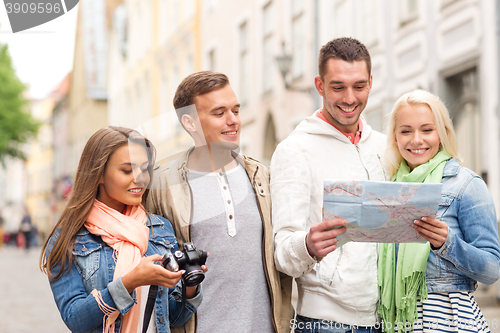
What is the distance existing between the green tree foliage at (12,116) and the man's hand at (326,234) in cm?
2744

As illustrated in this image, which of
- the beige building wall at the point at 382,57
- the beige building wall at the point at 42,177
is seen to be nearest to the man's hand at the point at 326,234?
the beige building wall at the point at 382,57

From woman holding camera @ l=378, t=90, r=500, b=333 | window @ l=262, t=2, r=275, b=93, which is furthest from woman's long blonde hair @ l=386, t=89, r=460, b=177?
window @ l=262, t=2, r=275, b=93

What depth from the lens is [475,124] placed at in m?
8.79

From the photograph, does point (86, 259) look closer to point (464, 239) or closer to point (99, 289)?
point (99, 289)

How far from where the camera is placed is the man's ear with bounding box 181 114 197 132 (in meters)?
2.53

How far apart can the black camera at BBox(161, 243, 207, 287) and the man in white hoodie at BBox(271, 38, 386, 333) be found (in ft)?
1.36

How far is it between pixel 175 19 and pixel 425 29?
1211cm

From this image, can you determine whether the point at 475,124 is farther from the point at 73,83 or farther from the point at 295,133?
the point at 73,83

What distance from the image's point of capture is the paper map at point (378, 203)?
202 cm

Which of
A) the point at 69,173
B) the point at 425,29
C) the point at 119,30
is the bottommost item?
the point at 69,173

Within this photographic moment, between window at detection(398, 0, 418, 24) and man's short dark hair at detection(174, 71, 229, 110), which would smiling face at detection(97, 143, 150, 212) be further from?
window at detection(398, 0, 418, 24)

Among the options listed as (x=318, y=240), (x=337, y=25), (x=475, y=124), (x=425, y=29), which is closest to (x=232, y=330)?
(x=318, y=240)

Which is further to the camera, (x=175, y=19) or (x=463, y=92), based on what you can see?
(x=175, y=19)

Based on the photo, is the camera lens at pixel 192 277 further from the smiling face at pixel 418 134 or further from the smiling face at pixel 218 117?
the smiling face at pixel 418 134
